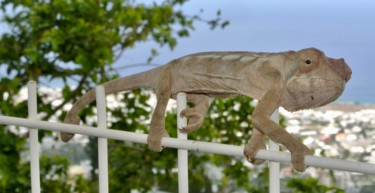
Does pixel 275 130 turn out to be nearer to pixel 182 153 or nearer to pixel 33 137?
pixel 182 153

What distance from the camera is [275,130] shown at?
0.92m

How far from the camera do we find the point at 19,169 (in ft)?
7.22

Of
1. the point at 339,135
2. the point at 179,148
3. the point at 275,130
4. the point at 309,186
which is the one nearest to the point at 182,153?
the point at 179,148

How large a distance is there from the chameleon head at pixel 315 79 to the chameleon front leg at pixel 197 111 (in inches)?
7.4

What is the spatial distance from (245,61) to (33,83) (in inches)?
22.2

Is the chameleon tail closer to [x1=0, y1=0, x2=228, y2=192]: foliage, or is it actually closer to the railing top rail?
the railing top rail

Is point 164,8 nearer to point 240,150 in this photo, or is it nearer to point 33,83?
point 33,83

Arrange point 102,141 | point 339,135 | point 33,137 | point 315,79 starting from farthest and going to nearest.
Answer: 1. point 339,135
2. point 33,137
3. point 102,141
4. point 315,79

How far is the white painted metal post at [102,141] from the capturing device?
3.94 feet

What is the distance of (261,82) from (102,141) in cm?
43

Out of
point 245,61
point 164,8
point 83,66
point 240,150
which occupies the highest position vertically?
point 164,8

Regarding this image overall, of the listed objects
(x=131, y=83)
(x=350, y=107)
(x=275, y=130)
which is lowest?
(x=275, y=130)

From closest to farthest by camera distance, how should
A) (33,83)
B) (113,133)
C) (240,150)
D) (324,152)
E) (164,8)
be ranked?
1. (240,150)
2. (113,133)
3. (33,83)
4. (324,152)
5. (164,8)

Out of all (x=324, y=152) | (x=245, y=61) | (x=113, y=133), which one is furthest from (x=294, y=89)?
(x=324, y=152)
